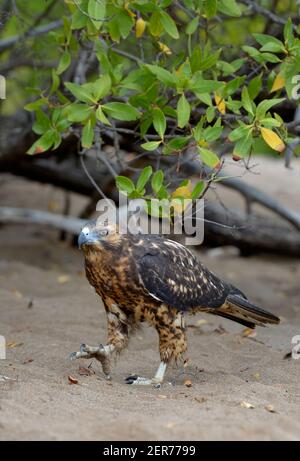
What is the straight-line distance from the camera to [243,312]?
5973 mm

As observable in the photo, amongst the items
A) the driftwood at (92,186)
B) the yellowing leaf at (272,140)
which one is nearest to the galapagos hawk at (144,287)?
the yellowing leaf at (272,140)

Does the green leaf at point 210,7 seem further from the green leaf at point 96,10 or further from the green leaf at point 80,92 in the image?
the green leaf at point 80,92

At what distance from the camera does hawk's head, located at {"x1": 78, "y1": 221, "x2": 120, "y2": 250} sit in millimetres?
5102

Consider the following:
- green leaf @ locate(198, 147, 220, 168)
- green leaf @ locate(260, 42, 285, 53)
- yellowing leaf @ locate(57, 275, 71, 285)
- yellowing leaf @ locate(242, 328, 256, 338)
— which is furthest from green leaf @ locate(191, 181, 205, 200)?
yellowing leaf @ locate(57, 275, 71, 285)

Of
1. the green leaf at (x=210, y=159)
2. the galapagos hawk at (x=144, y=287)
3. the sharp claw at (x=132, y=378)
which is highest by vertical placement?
the green leaf at (x=210, y=159)

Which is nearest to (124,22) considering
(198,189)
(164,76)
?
(164,76)

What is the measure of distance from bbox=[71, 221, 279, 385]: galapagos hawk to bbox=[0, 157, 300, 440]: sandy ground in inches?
10.3

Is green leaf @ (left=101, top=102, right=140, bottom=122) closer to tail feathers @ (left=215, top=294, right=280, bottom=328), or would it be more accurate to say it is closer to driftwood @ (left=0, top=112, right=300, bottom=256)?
tail feathers @ (left=215, top=294, right=280, bottom=328)

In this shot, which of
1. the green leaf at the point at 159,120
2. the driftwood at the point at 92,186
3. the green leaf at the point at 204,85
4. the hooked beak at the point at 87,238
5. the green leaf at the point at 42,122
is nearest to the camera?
the hooked beak at the point at 87,238

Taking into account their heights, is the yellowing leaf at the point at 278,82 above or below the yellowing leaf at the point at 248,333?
above

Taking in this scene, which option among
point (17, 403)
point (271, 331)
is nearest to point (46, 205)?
point (271, 331)

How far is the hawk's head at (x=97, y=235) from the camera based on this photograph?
201 inches

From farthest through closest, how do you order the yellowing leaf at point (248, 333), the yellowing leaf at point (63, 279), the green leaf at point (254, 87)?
the yellowing leaf at point (63, 279)
the yellowing leaf at point (248, 333)
the green leaf at point (254, 87)
